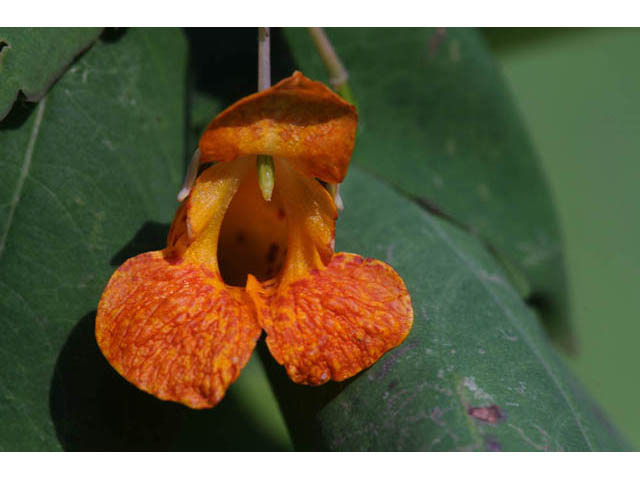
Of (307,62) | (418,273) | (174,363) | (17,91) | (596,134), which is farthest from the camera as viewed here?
(596,134)

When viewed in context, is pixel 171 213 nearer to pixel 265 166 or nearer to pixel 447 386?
pixel 265 166

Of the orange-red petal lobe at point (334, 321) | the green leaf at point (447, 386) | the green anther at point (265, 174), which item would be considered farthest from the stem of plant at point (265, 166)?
the green leaf at point (447, 386)

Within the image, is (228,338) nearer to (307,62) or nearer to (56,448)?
(56,448)

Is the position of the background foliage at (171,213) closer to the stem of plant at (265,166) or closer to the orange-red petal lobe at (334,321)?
the orange-red petal lobe at (334,321)

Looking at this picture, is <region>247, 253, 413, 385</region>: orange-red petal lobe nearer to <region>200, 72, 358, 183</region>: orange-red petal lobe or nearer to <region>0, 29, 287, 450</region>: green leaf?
<region>200, 72, 358, 183</region>: orange-red petal lobe

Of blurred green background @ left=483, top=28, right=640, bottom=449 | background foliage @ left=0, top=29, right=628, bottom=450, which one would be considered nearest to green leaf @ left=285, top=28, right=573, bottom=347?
background foliage @ left=0, top=29, right=628, bottom=450

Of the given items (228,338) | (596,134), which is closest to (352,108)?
(228,338)
